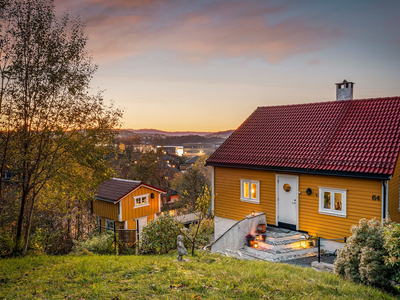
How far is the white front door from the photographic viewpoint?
538 inches

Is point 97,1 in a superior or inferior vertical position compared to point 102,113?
superior

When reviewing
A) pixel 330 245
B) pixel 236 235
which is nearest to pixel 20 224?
pixel 236 235

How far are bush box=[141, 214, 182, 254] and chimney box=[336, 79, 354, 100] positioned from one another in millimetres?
11971

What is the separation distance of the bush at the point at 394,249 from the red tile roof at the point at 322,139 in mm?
4921

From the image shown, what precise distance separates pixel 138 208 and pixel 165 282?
629 inches

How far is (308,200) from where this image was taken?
13258mm

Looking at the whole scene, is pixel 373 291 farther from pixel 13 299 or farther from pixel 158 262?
pixel 13 299

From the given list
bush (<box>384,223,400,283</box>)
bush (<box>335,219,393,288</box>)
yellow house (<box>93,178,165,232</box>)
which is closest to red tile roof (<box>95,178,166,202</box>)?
yellow house (<box>93,178,165,232</box>)

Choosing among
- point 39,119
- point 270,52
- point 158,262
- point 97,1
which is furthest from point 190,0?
point 158,262

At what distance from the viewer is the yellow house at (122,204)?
68.4ft

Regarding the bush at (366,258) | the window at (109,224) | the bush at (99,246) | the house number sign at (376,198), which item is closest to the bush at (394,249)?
the bush at (366,258)

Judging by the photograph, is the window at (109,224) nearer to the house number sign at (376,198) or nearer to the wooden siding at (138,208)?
the wooden siding at (138,208)

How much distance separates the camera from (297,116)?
16312 millimetres

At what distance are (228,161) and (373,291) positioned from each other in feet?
32.1
